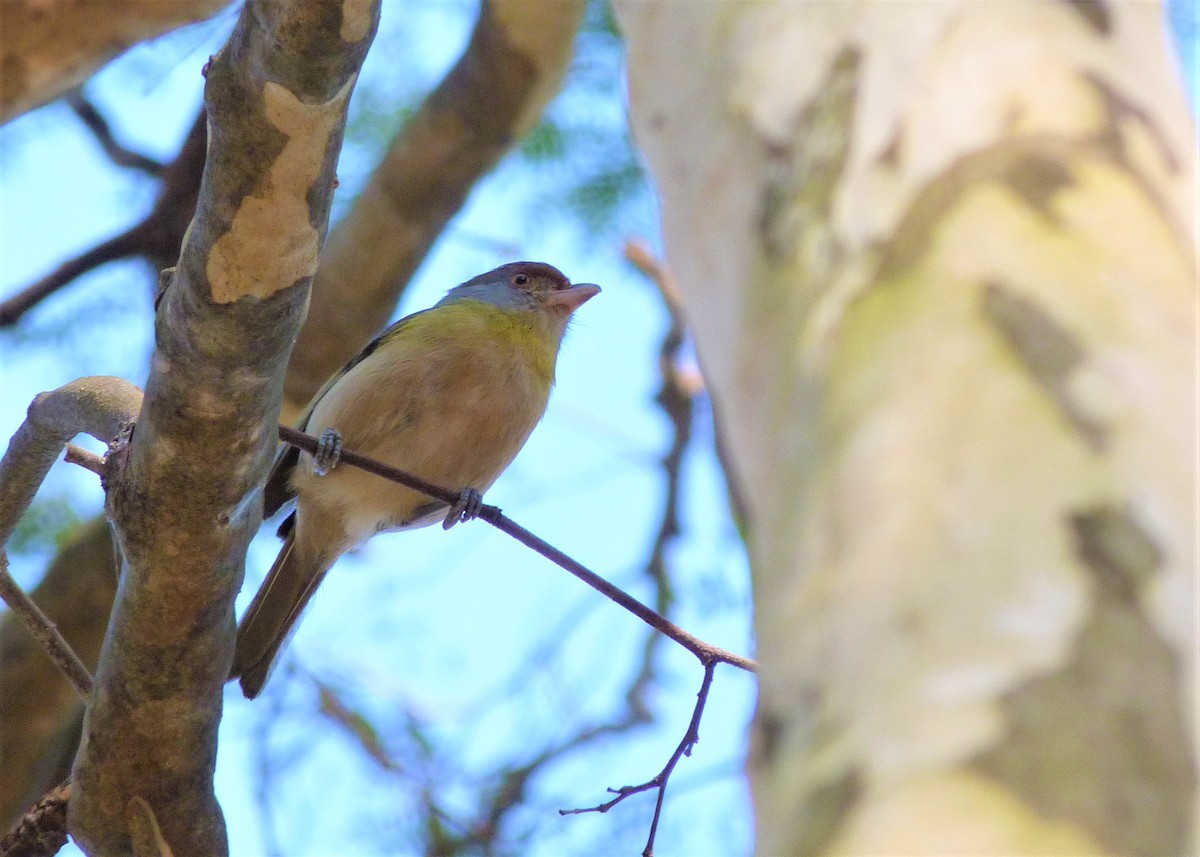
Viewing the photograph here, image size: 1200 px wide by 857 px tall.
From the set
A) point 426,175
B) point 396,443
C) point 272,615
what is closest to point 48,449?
point 272,615

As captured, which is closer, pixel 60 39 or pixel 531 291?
pixel 60 39

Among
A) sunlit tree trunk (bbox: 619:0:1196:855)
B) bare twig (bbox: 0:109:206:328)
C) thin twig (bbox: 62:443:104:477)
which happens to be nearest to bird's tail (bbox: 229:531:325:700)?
thin twig (bbox: 62:443:104:477)

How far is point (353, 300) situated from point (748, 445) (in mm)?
5261

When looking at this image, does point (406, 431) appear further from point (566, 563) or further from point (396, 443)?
point (566, 563)

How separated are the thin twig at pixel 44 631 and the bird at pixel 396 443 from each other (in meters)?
0.92

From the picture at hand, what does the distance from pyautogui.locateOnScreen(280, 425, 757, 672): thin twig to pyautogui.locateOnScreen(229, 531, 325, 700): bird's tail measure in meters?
1.21

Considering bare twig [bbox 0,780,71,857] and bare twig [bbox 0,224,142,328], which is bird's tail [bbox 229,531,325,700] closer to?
bare twig [bbox 0,780,71,857]

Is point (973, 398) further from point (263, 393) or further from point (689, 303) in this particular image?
point (263, 393)

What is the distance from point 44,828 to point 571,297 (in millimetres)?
3042

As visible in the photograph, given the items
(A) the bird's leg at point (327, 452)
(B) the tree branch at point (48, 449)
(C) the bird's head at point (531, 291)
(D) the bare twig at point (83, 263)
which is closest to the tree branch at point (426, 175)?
(C) the bird's head at point (531, 291)

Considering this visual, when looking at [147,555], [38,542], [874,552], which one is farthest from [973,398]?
[38,542]

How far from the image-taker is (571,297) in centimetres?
563

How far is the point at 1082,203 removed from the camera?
1.20 meters

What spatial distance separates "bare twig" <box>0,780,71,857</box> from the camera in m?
3.40
